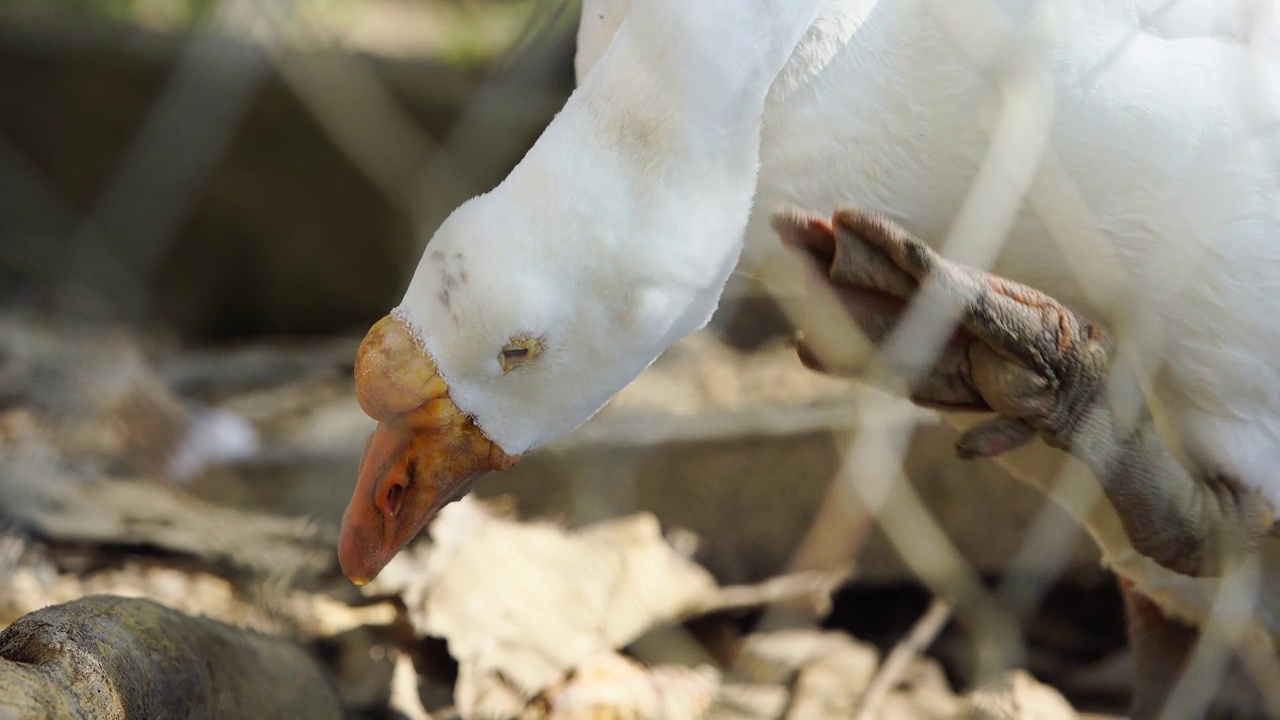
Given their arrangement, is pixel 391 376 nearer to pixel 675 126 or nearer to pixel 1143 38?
pixel 675 126

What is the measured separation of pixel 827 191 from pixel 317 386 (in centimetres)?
240

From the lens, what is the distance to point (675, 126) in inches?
64.4

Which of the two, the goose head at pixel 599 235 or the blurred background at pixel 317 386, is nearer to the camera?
the goose head at pixel 599 235

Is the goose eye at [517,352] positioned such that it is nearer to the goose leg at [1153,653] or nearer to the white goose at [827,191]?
the white goose at [827,191]

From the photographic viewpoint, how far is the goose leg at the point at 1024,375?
166cm

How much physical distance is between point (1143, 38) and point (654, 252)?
0.78 meters

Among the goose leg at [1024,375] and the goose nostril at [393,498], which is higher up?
the goose leg at [1024,375]

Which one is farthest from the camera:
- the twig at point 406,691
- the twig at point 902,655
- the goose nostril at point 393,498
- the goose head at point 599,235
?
the twig at point 902,655

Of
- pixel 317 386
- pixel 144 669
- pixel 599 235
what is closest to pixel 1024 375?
pixel 599 235

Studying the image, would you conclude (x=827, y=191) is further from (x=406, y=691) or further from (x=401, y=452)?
(x=406, y=691)

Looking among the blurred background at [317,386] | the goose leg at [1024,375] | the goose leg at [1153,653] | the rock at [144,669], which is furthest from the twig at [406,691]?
the goose leg at [1153,653]

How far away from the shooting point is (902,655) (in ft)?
8.99

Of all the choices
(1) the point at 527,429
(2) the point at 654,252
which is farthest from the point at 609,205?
(1) the point at 527,429

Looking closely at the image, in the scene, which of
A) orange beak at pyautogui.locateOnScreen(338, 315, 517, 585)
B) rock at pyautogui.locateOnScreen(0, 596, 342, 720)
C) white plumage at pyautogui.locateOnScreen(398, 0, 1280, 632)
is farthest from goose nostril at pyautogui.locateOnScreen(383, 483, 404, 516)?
rock at pyautogui.locateOnScreen(0, 596, 342, 720)
